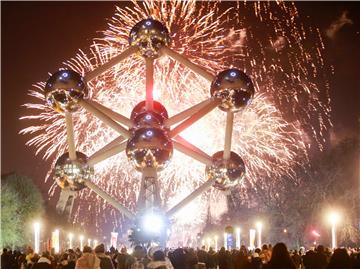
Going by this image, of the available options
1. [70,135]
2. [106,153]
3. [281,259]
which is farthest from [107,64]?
[281,259]

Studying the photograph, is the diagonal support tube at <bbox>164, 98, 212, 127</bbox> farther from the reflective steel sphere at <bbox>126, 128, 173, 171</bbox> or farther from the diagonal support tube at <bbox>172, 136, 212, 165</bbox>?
the reflective steel sphere at <bbox>126, 128, 173, 171</bbox>

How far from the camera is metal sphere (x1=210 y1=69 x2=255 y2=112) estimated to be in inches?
722

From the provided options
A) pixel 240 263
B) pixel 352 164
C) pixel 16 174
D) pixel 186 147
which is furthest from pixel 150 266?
pixel 16 174

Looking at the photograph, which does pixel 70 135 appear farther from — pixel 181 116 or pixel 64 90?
pixel 181 116

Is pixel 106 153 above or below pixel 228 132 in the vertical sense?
below

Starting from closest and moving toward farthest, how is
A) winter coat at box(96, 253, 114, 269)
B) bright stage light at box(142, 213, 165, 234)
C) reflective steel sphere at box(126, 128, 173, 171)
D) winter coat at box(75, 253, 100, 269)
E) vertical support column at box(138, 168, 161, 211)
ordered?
winter coat at box(75, 253, 100, 269), winter coat at box(96, 253, 114, 269), reflective steel sphere at box(126, 128, 173, 171), vertical support column at box(138, 168, 161, 211), bright stage light at box(142, 213, 165, 234)

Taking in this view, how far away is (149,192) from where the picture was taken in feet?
72.4

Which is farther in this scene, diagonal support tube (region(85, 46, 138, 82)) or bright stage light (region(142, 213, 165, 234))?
bright stage light (region(142, 213, 165, 234))

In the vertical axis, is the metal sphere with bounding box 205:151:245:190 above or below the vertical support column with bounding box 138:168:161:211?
above

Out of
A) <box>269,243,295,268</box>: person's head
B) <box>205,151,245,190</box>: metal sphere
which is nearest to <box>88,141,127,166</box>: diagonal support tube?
<box>205,151,245,190</box>: metal sphere

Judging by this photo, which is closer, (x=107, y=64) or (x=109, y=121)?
(x=107, y=64)

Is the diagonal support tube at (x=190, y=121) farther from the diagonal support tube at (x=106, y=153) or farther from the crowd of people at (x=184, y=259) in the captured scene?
the crowd of people at (x=184, y=259)

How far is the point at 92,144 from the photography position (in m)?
29.0

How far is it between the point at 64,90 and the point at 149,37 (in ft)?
10.2
